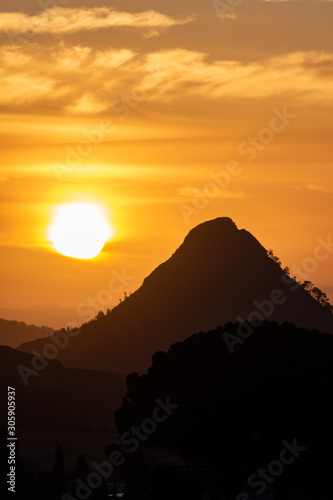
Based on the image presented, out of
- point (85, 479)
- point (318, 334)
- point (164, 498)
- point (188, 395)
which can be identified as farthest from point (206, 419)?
point (85, 479)

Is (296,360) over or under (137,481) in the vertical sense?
over

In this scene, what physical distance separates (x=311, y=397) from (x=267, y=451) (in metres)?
5.66

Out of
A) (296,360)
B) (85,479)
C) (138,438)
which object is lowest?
(138,438)

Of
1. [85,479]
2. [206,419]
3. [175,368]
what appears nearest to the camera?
[206,419]

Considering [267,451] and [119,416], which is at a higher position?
[119,416]

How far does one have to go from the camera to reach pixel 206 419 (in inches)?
2803

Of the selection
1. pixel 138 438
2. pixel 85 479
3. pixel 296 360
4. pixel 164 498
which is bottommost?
pixel 164 498

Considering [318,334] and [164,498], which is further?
[318,334]

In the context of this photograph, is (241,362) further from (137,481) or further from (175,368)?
(137,481)

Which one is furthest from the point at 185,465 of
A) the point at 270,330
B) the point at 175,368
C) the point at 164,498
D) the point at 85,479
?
the point at 85,479

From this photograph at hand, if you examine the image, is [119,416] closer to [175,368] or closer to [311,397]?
[175,368]

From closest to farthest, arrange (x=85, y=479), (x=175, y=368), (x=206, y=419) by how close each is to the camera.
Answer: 1. (x=206, y=419)
2. (x=175, y=368)
3. (x=85, y=479)

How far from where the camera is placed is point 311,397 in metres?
71.5

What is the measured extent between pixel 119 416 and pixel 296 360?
17.0m
